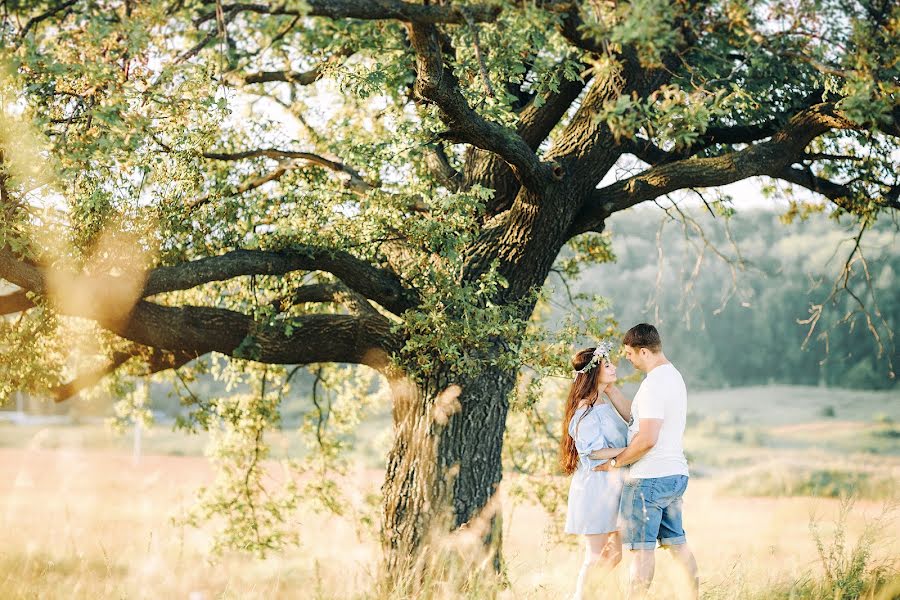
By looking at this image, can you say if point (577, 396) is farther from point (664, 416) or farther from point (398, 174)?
point (398, 174)

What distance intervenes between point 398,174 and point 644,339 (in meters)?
4.24

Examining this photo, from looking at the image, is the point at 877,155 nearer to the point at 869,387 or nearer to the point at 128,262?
the point at 128,262

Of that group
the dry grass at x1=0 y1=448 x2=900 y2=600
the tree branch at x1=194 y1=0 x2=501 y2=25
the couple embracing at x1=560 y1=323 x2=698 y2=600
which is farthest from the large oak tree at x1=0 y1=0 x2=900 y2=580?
the dry grass at x1=0 y1=448 x2=900 y2=600

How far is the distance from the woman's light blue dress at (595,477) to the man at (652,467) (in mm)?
126

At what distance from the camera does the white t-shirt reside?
5.88 metres

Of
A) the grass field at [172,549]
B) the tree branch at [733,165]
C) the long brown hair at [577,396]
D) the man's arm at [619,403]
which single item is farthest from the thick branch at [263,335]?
the tree branch at [733,165]

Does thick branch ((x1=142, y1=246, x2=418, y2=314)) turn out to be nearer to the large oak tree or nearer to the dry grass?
the large oak tree

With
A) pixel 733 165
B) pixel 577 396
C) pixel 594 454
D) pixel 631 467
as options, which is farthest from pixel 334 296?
pixel 733 165

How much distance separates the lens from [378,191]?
7871 mm

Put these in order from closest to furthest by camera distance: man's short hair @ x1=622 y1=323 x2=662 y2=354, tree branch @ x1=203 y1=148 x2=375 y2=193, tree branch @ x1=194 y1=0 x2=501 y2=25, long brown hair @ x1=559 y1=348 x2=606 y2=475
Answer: tree branch @ x1=194 y1=0 x2=501 y2=25, man's short hair @ x1=622 y1=323 x2=662 y2=354, long brown hair @ x1=559 y1=348 x2=606 y2=475, tree branch @ x1=203 y1=148 x2=375 y2=193

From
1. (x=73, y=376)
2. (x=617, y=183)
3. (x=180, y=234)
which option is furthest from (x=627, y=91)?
(x=73, y=376)

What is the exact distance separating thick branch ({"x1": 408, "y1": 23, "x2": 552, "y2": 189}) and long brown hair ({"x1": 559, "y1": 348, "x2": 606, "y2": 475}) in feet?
6.42

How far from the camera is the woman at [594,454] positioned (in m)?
6.21

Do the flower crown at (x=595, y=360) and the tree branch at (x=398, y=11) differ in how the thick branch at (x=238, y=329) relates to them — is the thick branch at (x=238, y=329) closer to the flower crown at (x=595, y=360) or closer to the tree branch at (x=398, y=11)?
the flower crown at (x=595, y=360)
